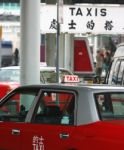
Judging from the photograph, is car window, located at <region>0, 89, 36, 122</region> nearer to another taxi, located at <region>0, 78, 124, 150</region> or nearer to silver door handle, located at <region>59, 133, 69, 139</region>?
another taxi, located at <region>0, 78, 124, 150</region>

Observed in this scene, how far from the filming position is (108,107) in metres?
8.10

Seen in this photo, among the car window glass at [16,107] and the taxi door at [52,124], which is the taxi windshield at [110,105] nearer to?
the taxi door at [52,124]

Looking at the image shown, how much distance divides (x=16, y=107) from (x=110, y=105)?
1725mm

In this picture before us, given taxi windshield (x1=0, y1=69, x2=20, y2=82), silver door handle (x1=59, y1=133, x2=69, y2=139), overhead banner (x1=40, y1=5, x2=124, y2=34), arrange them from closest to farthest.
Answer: silver door handle (x1=59, y1=133, x2=69, y2=139) → overhead banner (x1=40, y1=5, x2=124, y2=34) → taxi windshield (x1=0, y1=69, x2=20, y2=82)

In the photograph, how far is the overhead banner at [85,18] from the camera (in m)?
17.8

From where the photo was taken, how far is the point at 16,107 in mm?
9328

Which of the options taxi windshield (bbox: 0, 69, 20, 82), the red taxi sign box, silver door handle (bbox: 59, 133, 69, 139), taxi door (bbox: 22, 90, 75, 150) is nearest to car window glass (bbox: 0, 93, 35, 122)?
taxi door (bbox: 22, 90, 75, 150)

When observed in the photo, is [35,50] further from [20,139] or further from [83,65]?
[83,65]

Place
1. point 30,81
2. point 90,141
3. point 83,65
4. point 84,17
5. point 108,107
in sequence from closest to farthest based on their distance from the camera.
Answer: point 90,141 < point 108,107 < point 30,81 < point 84,17 < point 83,65

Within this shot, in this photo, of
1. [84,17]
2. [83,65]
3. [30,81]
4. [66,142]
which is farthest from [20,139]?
[83,65]

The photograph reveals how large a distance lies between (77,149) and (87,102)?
0.57 meters

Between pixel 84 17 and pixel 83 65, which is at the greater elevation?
pixel 84 17

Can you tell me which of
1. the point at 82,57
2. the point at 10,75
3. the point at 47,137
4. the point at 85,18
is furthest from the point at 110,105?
the point at 82,57

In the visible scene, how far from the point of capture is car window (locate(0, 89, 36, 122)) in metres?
8.73
